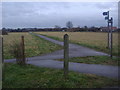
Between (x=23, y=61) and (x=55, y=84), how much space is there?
3.14 m

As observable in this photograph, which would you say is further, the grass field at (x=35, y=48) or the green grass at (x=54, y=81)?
the grass field at (x=35, y=48)

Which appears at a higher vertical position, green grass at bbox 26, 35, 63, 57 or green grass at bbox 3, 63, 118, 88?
green grass at bbox 26, 35, 63, 57

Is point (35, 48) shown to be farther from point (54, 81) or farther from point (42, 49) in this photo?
point (54, 81)

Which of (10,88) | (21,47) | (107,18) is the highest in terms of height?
(107,18)

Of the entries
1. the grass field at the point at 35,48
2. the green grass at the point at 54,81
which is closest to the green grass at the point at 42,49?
the grass field at the point at 35,48

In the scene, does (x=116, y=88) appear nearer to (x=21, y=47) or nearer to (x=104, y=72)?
(x=104, y=72)

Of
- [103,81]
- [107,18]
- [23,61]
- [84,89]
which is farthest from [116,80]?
[107,18]

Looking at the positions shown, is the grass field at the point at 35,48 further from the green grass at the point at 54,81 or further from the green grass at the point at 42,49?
the green grass at the point at 54,81

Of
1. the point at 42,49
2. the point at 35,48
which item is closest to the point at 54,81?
the point at 42,49

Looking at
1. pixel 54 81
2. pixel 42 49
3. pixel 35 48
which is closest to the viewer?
pixel 54 81

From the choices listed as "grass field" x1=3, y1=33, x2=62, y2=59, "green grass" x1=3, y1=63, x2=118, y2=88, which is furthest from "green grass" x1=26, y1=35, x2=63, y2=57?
"green grass" x1=3, y1=63, x2=118, y2=88

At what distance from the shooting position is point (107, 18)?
12258mm

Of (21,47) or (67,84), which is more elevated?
(21,47)

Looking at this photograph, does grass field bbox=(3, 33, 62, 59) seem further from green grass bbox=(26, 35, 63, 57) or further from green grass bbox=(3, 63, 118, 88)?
green grass bbox=(3, 63, 118, 88)
